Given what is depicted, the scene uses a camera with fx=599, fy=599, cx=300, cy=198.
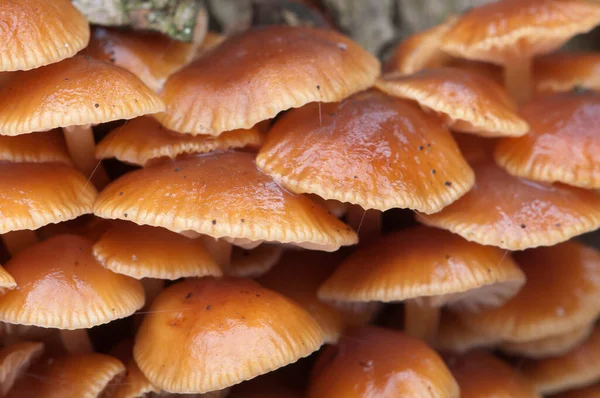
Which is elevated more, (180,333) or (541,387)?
(180,333)

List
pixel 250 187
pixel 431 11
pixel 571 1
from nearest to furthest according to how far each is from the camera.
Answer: pixel 250 187 → pixel 571 1 → pixel 431 11

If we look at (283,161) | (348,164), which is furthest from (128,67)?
(348,164)

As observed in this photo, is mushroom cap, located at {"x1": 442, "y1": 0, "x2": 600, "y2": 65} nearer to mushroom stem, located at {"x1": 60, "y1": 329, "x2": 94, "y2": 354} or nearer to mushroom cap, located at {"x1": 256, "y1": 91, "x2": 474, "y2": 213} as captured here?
mushroom cap, located at {"x1": 256, "y1": 91, "x2": 474, "y2": 213}

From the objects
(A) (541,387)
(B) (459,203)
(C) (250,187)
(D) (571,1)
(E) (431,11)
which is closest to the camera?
(C) (250,187)

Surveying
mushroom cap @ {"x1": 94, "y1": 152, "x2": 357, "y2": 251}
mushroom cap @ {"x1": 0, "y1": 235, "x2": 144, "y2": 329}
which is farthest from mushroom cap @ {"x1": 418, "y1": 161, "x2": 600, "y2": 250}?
mushroom cap @ {"x1": 0, "y1": 235, "x2": 144, "y2": 329}

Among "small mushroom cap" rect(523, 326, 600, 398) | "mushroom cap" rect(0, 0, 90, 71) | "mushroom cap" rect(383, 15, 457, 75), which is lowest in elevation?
"small mushroom cap" rect(523, 326, 600, 398)

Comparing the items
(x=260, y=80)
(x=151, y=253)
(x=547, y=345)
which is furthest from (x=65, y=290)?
(x=547, y=345)

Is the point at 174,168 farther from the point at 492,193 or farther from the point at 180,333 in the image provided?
the point at 492,193

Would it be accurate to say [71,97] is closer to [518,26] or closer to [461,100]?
[461,100]
